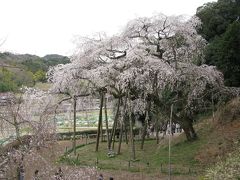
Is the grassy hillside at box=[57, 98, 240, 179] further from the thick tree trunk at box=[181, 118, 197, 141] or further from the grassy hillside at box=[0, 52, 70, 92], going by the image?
the grassy hillside at box=[0, 52, 70, 92]

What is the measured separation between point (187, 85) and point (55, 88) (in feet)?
24.9

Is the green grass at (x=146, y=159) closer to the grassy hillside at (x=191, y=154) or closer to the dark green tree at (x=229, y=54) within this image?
the grassy hillside at (x=191, y=154)

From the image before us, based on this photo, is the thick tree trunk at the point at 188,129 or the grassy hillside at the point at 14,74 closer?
the grassy hillside at the point at 14,74

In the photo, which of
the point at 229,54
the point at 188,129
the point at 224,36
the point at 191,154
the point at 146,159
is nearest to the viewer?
the point at 191,154

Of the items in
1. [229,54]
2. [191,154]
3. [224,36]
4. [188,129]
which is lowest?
[191,154]

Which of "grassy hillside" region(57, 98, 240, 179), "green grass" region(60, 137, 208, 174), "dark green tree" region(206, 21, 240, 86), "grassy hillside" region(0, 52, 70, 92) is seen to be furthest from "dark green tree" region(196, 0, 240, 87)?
"grassy hillside" region(0, 52, 70, 92)

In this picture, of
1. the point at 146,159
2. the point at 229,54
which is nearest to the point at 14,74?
the point at 146,159

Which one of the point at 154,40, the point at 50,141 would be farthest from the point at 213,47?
the point at 50,141

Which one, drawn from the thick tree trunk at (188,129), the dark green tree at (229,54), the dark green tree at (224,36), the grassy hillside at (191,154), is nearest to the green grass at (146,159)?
the grassy hillside at (191,154)

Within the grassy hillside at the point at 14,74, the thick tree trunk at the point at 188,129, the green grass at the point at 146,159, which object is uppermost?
the grassy hillside at the point at 14,74

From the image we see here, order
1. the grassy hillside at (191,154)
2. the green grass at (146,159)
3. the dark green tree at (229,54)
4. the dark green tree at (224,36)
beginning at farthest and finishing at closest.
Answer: the dark green tree at (224,36) → the dark green tree at (229,54) → the green grass at (146,159) → the grassy hillside at (191,154)

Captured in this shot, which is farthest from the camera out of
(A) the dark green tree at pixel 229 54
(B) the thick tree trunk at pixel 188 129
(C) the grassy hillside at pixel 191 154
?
(A) the dark green tree at pixel 229 54

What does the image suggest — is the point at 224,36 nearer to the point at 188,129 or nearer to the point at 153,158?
the point at 188,129

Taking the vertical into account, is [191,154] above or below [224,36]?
below
